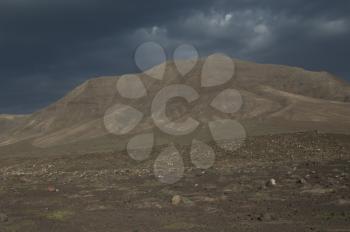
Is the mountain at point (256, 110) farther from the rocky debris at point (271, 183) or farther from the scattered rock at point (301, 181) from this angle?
the scattered rock at point (301, 181)

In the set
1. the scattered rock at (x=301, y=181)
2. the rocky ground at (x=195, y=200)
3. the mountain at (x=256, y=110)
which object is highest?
the mountain at (x=256, y=110)

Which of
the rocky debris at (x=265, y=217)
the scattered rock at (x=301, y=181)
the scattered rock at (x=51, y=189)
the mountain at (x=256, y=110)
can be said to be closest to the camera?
the rocky debris at (x=265, y=217)

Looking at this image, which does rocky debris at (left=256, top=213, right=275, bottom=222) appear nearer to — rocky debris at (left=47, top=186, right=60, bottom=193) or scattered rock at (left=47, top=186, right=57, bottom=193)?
rocky debris at (left=47, top=186, right=60, bottom=193)

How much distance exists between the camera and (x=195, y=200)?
87.1 ft

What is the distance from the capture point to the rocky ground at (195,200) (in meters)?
20.2

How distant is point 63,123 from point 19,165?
424ft

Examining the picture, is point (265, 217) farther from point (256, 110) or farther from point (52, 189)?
point (256, 110)

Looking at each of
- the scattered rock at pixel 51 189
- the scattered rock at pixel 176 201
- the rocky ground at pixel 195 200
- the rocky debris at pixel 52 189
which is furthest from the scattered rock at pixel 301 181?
the scattered rock at pixel 51 189

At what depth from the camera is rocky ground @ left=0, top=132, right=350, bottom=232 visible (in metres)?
20.2

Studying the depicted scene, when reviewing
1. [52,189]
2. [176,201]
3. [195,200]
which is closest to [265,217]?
[176,201]

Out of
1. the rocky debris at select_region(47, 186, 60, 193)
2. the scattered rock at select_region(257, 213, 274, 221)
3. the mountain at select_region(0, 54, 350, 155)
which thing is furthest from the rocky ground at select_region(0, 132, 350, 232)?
the mountain at select_region(0, 54, 350, 155)

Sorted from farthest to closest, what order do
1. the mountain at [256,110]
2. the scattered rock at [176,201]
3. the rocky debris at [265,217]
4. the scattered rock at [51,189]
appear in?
the mountain at [256,110] → the scattered rock at [51,189] → the scattered rock at [176,201] → the rocky debris at [265,217]

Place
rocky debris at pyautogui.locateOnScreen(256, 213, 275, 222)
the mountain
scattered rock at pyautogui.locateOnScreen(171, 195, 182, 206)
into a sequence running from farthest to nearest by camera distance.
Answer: the mountain < scattered rock at pyautogui.locateOnScreen(171, 195, 182, 206) < rocky debris at pyautogui.locateOnScreen(256, 213, 275, 222)

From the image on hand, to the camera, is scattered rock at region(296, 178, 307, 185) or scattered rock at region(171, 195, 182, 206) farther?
scattered rock at region(296, 178, 307, 185)
